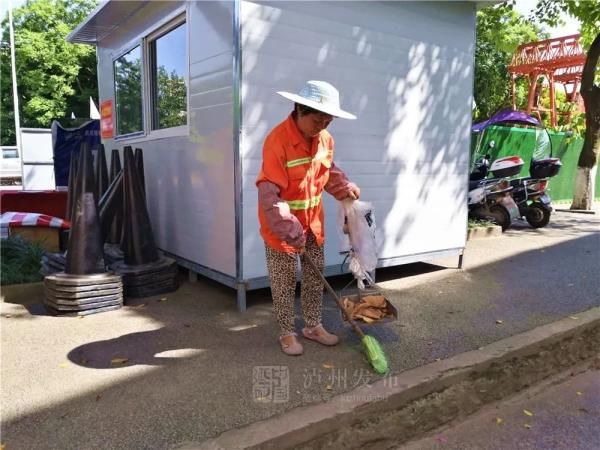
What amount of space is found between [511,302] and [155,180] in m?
4.18

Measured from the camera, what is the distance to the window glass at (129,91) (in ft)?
20.3

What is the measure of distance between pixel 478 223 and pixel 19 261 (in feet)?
23.8

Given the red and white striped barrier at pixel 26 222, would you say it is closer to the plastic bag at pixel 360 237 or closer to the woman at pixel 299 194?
the woman at pixel 299 194

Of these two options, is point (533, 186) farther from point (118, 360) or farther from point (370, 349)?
point (118, 360)

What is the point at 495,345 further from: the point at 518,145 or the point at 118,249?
the point at 518,145

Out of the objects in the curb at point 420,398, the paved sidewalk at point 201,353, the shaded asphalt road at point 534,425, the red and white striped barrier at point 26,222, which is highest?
the red and white striped barrier at point 26,222

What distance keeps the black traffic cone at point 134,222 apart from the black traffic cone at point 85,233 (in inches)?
17.7

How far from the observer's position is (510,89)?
1941 centimetres

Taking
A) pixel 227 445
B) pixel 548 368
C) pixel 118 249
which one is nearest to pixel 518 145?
pixel 548 368

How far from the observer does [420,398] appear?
3.20 meters

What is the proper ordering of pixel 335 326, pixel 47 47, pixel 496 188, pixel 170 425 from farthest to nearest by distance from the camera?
pixel 47 47 < pixel 496 188 < pixel 335 326 < pixel 170 425

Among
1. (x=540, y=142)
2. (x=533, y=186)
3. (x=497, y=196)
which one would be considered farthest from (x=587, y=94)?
(x=497, y=196)

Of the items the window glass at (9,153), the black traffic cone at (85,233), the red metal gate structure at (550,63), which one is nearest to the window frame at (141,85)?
the black traffic cone at (85,233)

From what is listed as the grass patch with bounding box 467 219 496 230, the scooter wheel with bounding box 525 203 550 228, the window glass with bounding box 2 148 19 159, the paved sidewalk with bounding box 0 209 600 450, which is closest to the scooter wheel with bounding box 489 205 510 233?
the grass patch with bounding box 467 219 496 230
